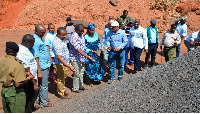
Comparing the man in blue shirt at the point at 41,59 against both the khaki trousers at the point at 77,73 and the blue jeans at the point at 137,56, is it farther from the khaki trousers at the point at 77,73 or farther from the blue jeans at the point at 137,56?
the blue jeans at the point at 137,56

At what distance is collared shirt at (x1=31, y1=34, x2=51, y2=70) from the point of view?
476 centimetres

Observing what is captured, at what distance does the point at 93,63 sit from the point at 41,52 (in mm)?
2032

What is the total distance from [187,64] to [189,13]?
11.1 meters

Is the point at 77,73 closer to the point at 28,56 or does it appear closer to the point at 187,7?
the point at 28,56

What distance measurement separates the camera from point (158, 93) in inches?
175

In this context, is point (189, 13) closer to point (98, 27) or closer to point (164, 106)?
point (98, 27)

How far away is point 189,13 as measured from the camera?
15266mm

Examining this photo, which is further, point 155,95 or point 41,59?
point 41,59

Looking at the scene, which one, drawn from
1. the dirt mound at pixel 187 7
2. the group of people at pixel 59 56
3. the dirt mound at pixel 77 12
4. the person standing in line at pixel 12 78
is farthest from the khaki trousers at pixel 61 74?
the dirt mound at pixel 187 7

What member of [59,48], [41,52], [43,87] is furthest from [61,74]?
[41,52]

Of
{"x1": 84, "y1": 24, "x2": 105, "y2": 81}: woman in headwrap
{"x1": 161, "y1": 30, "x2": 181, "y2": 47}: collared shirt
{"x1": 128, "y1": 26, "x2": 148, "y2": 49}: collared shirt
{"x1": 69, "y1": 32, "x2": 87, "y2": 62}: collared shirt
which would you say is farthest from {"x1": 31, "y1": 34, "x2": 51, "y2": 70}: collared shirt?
{"x1": 161, "y1": 30, "x2": 181, "y2": 47}: collared shirt

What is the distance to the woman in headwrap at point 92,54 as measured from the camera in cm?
629

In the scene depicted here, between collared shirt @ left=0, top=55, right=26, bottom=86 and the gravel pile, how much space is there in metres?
1.29

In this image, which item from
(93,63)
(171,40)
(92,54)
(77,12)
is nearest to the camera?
(92,54)
